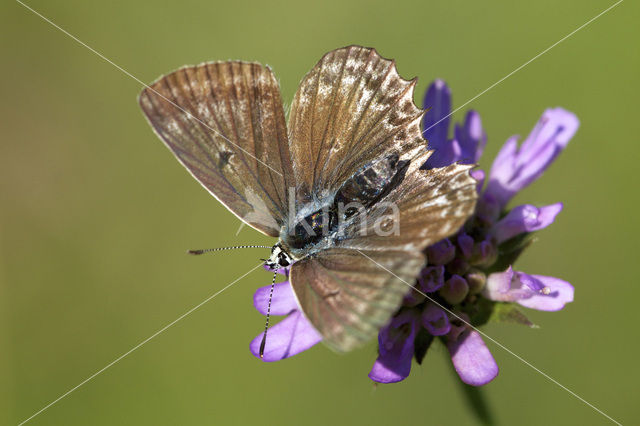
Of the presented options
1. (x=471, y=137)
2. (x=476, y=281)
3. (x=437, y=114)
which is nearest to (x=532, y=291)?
(x=476, y=281)

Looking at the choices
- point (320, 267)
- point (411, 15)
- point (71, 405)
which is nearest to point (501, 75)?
point (411, 15)

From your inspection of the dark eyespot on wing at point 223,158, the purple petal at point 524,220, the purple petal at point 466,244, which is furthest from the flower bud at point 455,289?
the dark eyespot on wing at point 223,158

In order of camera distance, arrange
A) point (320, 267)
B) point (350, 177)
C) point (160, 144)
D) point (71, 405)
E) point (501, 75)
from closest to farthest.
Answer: point (320, 267) → point (350, 177) → point (71, 405) → point (501, 75) → point (160, 144)

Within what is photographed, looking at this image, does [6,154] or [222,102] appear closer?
[222,102]

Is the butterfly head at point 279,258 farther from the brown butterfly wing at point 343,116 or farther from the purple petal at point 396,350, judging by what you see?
the purple petal at point 396,350

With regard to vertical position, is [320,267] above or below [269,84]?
below

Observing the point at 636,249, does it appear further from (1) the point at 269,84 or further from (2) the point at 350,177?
(1) the point at 269,84

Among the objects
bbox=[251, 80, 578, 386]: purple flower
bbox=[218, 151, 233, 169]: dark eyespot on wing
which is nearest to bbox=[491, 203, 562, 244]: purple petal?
bbox=[251, 80, 578, 386]: purple flower
